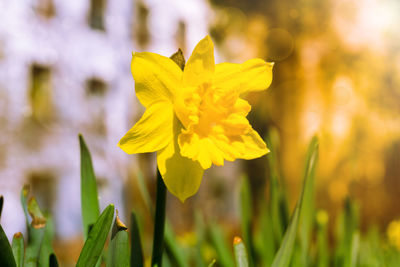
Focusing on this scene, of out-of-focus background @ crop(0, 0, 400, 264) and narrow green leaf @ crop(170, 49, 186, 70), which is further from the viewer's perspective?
out-of-focus background @ crop(0, 0, 400, 264)

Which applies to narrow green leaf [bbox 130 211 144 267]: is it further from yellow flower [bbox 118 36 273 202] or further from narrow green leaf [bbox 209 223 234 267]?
narrow green leaf [bbox 209 223 234 267]

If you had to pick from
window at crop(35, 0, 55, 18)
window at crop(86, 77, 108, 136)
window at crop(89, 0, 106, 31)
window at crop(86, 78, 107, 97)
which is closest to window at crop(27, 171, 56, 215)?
window at crop(86, 77, 108, 136)

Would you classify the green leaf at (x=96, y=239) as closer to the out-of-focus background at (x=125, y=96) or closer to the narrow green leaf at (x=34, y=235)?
the narrow green leaf at (x=34, y=235)

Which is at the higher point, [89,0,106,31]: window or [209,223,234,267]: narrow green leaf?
[89,0,106,31]: window

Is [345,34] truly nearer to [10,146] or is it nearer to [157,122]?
[10,146]

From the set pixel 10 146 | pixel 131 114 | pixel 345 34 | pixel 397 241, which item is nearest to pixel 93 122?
pixel 131 114

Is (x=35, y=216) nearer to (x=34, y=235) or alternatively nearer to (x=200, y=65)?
(x=34, y=235)

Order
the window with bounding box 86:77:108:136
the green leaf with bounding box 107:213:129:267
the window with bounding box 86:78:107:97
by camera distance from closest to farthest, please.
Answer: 1. the green leaf with bounding box 107:213:129:267
2. the window with bounding box 86:77:108:136
3. the window with bounding box 86:78:107:97
